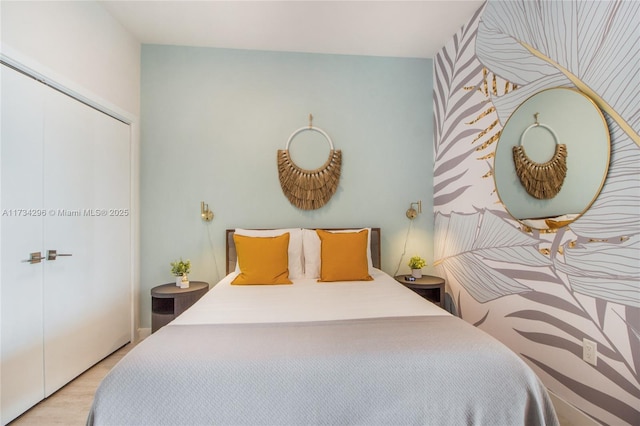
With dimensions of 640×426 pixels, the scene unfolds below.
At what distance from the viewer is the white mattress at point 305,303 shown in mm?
1632

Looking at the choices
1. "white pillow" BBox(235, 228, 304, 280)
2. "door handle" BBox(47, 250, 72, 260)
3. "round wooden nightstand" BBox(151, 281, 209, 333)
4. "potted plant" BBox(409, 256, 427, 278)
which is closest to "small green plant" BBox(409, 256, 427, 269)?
"potted plant" BBox(409, 256, 427, 278)

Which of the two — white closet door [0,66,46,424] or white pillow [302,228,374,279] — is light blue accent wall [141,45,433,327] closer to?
white pillow [302,228,374,279]

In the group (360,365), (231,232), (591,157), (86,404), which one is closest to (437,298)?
(591,157)

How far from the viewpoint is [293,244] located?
2709mm

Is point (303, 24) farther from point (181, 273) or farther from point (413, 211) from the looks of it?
point (181, 273)

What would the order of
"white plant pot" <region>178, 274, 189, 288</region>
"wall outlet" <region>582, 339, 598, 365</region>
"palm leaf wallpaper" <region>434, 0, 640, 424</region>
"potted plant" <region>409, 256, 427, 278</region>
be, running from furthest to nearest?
"potted plant" <region>409, 256, 427, 278</region> < "white plant pot" <region>178, 274, 189, 288</region> < "wall outlet" <region>582, 339, 598, 365</region> < "palm leaf wallpaper" <region>434, 0, 640, 424</region>

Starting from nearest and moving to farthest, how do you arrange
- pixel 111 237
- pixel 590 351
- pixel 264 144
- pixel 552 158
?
pixel 590 351 < pixel 552 158 < pixel 111 237 < pixel 264 144

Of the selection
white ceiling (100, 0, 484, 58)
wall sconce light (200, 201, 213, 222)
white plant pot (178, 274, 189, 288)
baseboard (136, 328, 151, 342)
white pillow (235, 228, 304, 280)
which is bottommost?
baseboard (136, 328, 151, 342)

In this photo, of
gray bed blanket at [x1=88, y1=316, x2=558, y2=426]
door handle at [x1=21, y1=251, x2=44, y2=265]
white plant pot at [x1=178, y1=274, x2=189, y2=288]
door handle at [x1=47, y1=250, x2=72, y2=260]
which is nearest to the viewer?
gray bed blanket at [x1=88, y1=316, x2=558, y2=426]

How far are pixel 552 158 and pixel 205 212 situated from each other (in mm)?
2763

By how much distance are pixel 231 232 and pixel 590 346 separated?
8.92ft

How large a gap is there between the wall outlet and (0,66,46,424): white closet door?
124 inches

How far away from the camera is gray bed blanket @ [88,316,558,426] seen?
1.08m

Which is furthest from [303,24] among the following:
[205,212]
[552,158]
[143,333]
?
[143,333]
